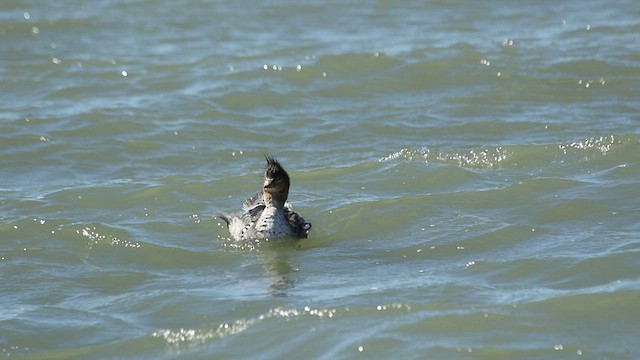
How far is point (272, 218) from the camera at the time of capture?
9.33 metres

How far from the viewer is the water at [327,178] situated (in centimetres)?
736

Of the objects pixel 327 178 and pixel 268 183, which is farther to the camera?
pixel 327 178

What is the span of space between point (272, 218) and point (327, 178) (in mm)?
1642

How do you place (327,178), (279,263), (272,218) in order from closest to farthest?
1. (279,263)
2. (272,218)
3. (327,178)

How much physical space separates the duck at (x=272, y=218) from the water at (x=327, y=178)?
0.49 ft

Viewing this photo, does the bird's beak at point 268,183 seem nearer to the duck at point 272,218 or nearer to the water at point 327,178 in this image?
the duck at point 272,218

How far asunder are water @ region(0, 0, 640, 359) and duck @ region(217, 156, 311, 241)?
15 centimetres

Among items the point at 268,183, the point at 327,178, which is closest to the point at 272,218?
the point at 268,183

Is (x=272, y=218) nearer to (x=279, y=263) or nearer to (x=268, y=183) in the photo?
(x=268, y=183)

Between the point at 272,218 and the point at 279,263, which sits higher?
the point at 272,218

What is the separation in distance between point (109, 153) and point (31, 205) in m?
1.85

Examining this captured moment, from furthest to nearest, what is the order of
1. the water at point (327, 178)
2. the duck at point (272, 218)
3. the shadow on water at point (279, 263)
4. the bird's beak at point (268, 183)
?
A: the bird's beak at point (268, 183), the duck at point (272, 218), the shadow on water at point (279, 263), the water at point (327, 178)

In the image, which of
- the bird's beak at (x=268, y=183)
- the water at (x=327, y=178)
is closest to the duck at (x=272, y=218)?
the bird's beak at (x=268, y=183)

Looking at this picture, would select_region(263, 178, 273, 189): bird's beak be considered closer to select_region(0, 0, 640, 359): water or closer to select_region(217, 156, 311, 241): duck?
select_region(217, 156, 311, 241): duck
